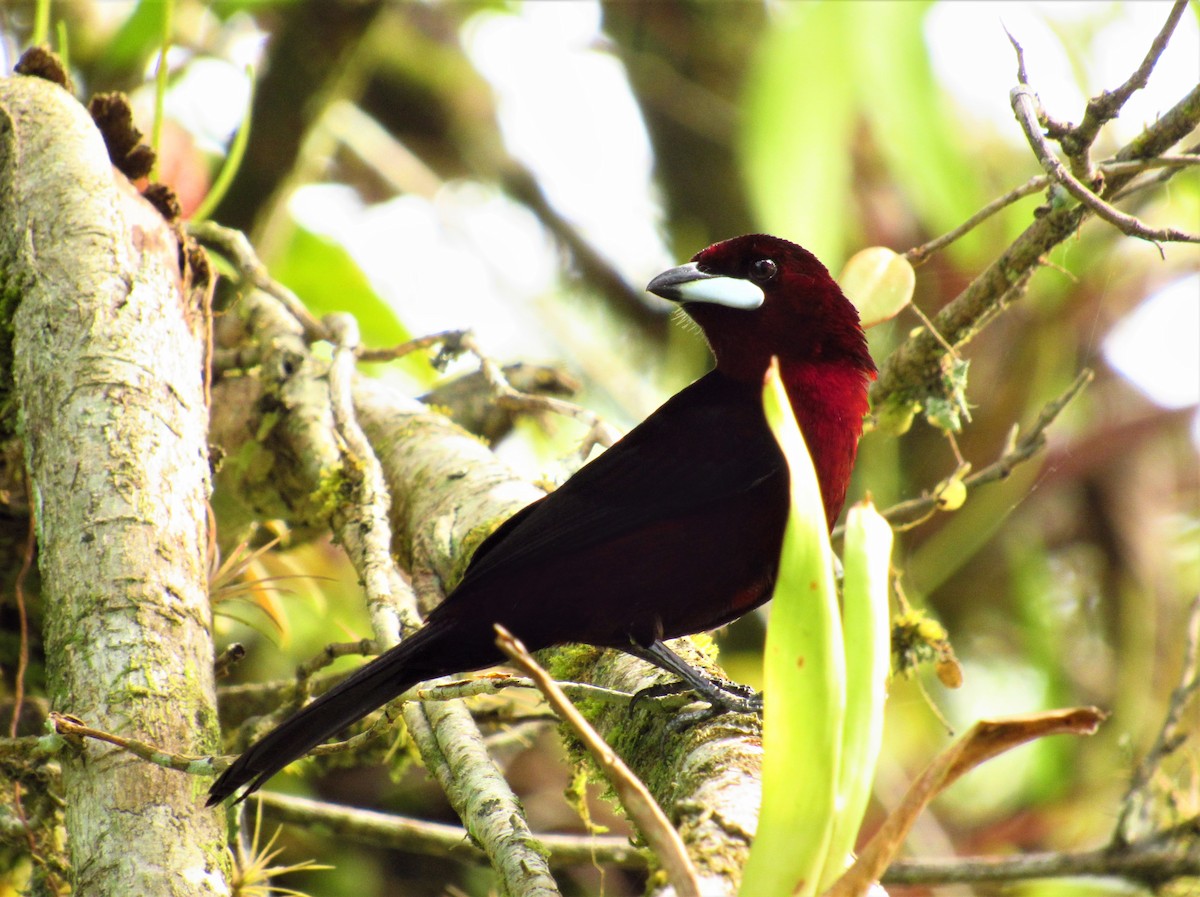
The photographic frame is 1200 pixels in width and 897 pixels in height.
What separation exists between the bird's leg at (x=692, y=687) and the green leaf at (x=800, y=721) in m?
0.85

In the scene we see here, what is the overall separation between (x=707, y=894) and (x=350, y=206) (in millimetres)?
5572

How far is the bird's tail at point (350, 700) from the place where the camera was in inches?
82.2

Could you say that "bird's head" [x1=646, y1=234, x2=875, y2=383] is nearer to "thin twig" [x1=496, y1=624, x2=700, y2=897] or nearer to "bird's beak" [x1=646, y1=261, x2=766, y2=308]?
"bird's beak" [x1=646, y1=261, x2=766, y2=308]

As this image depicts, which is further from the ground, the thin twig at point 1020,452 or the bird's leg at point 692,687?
the thin twig at point 1020,452

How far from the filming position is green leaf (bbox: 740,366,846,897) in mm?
1331

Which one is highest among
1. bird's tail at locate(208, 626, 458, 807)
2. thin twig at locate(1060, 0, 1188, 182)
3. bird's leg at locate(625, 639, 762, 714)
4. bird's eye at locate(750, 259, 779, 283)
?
thin twig at locate(1060, 0, 1188, 182)

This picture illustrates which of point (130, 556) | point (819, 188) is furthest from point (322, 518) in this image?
point (819, 188)

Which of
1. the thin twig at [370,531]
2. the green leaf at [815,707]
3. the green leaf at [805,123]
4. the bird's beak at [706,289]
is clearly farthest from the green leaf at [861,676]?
the green leaf at [805,123]

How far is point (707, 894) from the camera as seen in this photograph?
141cm

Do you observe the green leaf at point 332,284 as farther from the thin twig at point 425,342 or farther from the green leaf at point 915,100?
the green leaf at point 915,100

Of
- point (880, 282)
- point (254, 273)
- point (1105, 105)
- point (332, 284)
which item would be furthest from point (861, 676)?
point (332, 284)

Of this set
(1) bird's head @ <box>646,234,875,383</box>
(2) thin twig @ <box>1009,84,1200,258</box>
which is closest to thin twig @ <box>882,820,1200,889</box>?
(1) bird's head @ <box>646,234,875,383</box>

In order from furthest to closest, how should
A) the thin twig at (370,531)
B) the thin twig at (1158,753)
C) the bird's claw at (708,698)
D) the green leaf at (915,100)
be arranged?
the green leaf at (915,100) → the thin twig at (1158,753) → the thin twig at (370,531) → the bird's claw at (708,698)

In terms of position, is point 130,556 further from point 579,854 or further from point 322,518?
point 579,854
